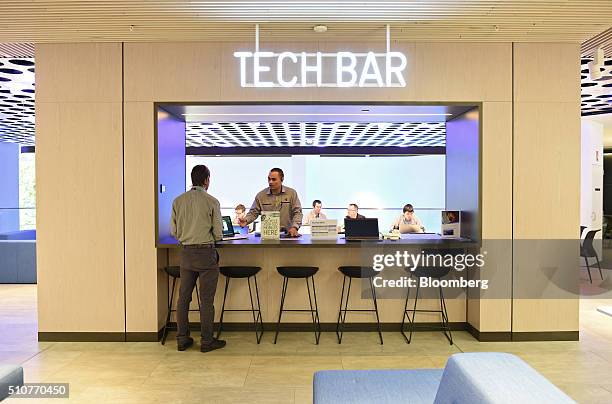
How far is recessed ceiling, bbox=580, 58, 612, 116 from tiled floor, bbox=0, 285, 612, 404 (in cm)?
329

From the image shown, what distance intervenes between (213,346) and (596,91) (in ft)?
22.9

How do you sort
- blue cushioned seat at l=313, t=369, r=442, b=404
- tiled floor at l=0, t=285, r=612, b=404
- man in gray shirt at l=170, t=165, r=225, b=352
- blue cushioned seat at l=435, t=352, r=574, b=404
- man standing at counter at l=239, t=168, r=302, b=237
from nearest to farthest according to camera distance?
blue cushioned seat at l=435, t=352, r=574, b=404 → blue cushioned seat at l=313, t=369, r=442, b=404 → tiled floor at l=0, t=285, r=612, b=404 → man in gray shirt at l=170, t=165, r=225, b=352 → man standing at counter at l=239, t=168, r=302, b=237

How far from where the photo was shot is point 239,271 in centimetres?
505

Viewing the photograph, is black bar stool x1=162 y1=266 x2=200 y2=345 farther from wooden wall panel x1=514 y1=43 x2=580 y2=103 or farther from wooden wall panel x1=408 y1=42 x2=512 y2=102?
wooden wall panel x1=514 y1=43 x2=580 y2=103

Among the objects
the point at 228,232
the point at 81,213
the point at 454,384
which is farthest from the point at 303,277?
the point at 454,384

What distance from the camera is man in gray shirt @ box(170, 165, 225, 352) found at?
4.72 m

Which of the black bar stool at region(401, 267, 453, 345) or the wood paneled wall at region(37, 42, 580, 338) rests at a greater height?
the wood paneled wall at region(37, 42, 580, 338)

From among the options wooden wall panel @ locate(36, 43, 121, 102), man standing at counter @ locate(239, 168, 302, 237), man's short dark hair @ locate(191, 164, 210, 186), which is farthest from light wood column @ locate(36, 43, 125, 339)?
man standing at counter @ locate(239, 168, 302, 237)

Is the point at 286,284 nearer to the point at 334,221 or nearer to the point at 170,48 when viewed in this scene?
the point at 334,221

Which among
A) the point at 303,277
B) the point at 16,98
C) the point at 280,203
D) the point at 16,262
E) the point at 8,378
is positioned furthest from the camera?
the point at 16,262

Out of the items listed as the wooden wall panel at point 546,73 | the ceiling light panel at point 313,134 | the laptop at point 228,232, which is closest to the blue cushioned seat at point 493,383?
the laptop at point 228,232

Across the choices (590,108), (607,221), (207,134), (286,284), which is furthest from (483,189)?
(607,221)

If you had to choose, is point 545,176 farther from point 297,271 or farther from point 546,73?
point 297,271

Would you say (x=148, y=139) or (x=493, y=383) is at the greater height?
(x=148, y=139)
